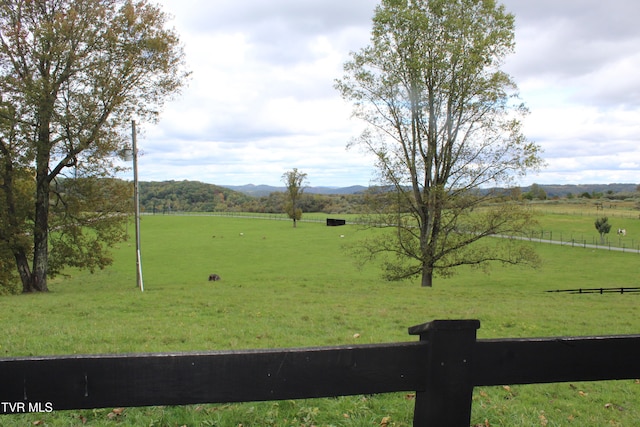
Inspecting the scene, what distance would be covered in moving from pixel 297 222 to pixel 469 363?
96.3 metres

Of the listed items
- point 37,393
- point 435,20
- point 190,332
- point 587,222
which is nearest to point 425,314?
point 190,332

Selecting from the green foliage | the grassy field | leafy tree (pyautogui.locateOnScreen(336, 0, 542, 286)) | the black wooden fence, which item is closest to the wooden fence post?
the black wooden fence

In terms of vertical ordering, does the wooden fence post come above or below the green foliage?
below

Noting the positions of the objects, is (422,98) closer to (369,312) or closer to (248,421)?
(369,312)

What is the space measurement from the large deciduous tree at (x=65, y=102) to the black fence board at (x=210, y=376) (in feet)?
61.3

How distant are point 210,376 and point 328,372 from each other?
0.63 m

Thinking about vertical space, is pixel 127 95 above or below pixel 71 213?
above

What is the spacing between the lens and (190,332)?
8.07 metres

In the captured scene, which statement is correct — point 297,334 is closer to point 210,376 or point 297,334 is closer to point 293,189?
point 210,376

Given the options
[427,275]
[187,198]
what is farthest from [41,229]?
[187,198]

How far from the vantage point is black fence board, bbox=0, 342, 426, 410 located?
2.23 metres

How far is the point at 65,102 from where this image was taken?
18672mm

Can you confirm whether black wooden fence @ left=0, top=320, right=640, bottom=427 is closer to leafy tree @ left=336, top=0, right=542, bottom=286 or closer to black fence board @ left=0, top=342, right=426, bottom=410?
black fence board @ left=0, top=342, right=426, bottom=410

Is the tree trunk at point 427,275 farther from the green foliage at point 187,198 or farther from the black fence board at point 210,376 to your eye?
the green foliage at point 187,198
